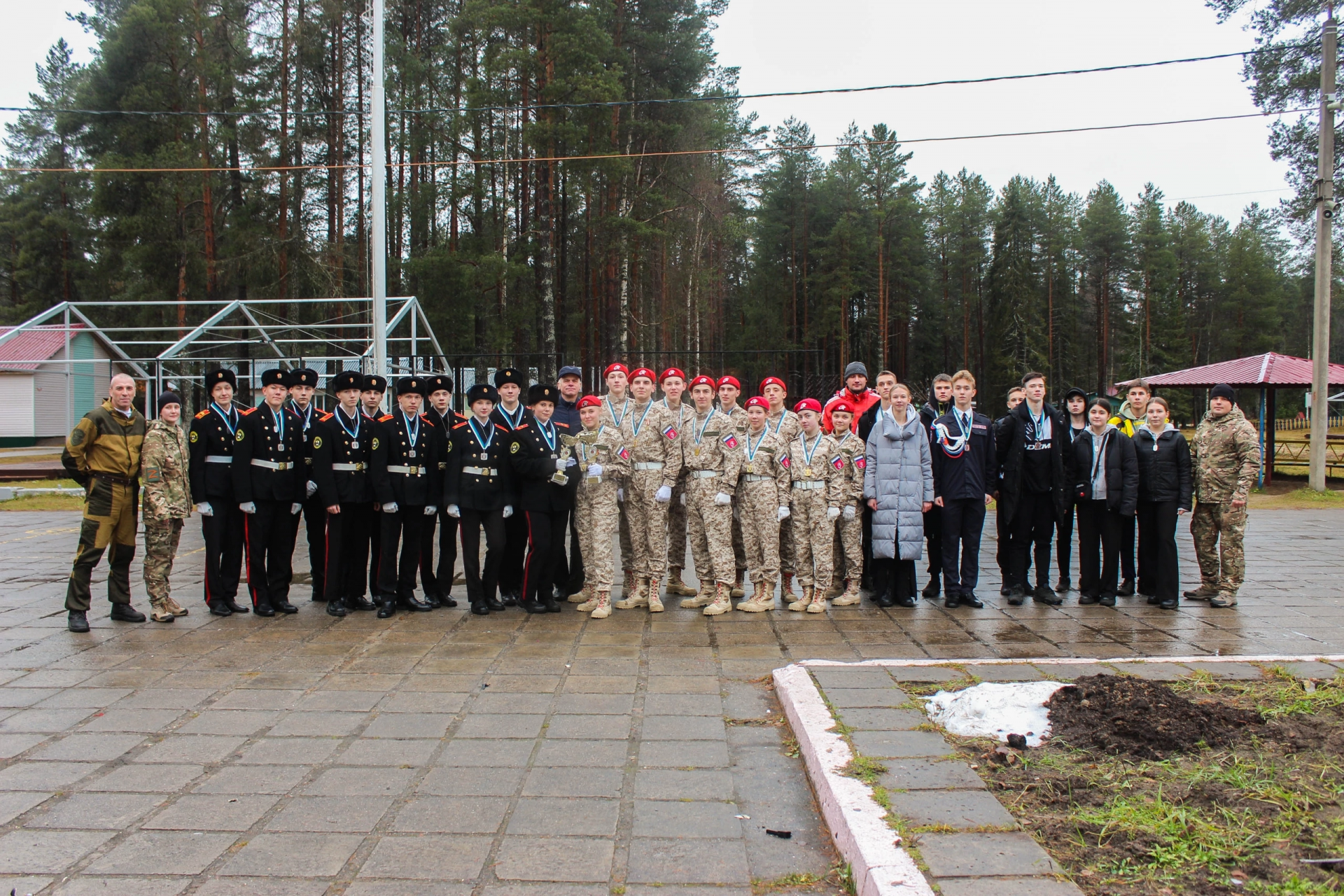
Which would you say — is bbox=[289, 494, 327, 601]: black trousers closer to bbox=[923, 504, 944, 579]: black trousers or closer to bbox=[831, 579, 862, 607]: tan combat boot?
bbox=[831, 579, 862, 607]: tan combat boot

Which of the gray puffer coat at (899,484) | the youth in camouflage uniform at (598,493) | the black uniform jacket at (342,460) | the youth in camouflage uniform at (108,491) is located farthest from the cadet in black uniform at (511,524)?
the gray puffer coat at (899,484)

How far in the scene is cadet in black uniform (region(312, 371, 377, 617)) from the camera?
732cm

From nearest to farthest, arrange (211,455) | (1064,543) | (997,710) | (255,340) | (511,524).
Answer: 1. (997,710)
2. (211,455)
3. (511,524)
4. (1064,543)
5. (255,340)

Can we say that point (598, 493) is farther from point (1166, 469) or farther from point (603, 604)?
point (1166, 469)

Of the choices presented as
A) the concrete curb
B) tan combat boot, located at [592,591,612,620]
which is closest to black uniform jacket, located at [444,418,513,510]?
tan combat boot, located at [592,591,612,620]

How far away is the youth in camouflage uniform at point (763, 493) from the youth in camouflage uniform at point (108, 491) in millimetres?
4808

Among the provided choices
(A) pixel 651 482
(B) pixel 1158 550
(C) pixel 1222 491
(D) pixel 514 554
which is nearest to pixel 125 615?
(D) pixel 514 554

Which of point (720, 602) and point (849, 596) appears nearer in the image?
point (720, 602)

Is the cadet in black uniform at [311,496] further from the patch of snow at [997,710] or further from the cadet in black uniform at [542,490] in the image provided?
the patch of snow at [997,710]

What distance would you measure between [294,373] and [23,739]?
12.6 feet

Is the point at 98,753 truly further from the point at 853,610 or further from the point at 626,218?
the point at 626,218

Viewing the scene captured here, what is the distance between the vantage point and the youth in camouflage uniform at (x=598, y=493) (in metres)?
7.36

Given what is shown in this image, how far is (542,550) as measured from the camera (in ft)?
24.3

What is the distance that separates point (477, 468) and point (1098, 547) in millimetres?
5431
